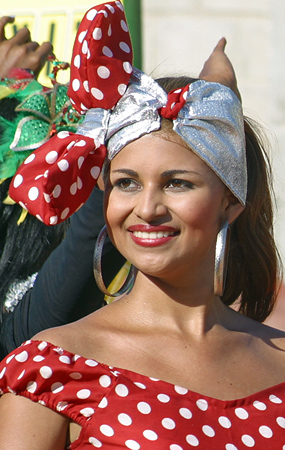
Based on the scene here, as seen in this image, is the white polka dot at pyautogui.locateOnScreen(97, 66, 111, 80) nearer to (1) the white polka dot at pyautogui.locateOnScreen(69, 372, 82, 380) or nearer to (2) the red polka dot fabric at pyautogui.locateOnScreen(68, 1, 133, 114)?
(2) the red polka dot fabric at pyautogui.locateOnScreen(68, 1, 133, 114)

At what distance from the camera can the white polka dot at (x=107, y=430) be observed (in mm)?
1877

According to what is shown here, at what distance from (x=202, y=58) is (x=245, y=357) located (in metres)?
3.76

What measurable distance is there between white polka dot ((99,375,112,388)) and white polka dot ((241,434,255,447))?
1.09 feet

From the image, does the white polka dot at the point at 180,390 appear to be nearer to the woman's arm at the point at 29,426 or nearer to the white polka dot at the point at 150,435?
the white polka dot at the point at 150,435

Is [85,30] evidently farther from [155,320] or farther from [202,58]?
[202,58]

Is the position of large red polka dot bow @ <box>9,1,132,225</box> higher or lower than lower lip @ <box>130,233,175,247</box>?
higher

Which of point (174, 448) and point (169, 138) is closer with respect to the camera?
point (174, 448)

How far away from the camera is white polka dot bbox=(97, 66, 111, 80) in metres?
2.12

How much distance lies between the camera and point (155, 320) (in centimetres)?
216

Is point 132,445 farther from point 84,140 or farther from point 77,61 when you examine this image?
point 77,61

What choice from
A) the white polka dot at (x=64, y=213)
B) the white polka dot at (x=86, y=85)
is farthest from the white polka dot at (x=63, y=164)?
the white polka dot at (x=86, y=85)

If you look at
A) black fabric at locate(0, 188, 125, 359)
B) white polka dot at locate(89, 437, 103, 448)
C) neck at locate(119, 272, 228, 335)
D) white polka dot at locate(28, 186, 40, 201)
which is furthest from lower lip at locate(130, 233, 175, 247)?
white polka dot at locate(89, 437, 103, 448)

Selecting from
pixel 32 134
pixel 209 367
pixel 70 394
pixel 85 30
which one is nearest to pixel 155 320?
pixel 209 367

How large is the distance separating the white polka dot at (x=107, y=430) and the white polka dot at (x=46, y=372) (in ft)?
Result: 0.54
